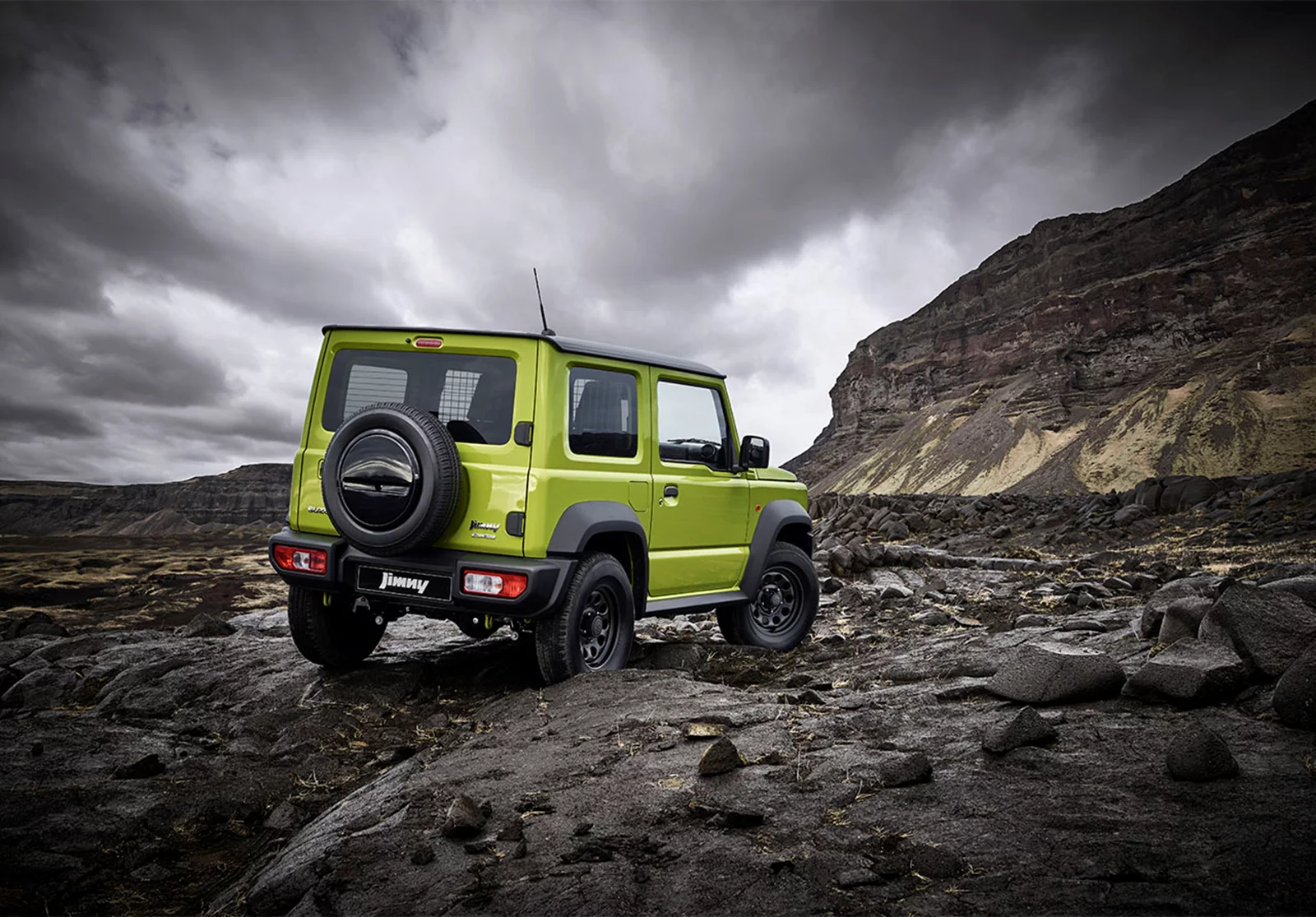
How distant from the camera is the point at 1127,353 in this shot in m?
54.7

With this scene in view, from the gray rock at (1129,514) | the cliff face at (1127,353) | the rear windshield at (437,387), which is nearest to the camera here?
the rear windshield at (437,387)

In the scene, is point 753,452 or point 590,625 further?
point 753,452

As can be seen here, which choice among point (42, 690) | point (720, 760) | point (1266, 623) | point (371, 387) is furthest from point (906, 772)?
point (42, 690)

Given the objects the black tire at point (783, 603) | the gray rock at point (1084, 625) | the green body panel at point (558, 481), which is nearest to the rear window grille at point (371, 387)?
the green body panel at point (558, 481)

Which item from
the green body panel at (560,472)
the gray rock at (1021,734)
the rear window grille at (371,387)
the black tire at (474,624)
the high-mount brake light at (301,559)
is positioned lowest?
the gray rock at (1021,734)

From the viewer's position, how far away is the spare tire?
4.67m

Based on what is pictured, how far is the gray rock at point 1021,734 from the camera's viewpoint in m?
3.04

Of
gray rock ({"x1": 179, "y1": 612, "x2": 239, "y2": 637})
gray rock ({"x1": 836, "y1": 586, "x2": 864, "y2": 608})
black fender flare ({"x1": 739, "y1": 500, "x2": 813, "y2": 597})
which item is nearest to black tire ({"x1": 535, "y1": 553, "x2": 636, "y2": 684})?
black fender flare ({"x1": 739, "y1": 500, "x2": 813, "y2": 597})

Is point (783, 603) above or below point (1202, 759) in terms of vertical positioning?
above

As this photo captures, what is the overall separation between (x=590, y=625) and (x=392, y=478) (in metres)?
1.68

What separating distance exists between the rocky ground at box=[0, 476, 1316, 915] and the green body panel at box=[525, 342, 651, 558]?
3.66 ft

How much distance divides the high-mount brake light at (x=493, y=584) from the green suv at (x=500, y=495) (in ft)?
0.04

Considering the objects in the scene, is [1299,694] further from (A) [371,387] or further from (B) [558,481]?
(A) [371,387]

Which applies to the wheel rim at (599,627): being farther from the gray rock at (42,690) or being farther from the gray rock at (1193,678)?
the gray rock at (42,690)
